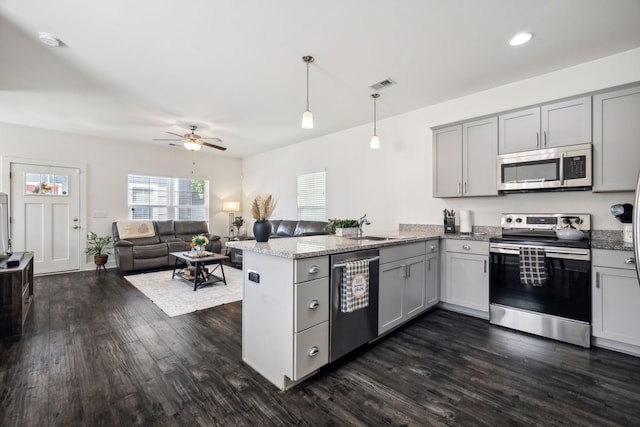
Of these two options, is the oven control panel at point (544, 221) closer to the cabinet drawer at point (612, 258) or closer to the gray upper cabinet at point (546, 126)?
the cabinet drawer at point (612, 258)

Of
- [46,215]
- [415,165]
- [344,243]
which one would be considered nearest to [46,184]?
[46,215]

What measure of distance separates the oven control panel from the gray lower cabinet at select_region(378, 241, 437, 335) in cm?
93

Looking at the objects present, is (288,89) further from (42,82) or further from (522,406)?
(522,406)

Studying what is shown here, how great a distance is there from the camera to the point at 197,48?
105 inches

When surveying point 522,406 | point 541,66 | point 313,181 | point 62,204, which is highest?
point 541,66

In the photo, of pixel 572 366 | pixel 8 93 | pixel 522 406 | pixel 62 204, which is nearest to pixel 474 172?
pixel 572 366

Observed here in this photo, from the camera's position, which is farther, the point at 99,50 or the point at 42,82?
the point at 42,82

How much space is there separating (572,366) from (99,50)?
4.97m

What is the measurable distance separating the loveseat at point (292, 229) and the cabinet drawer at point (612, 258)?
12.2 ft

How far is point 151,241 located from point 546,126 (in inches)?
276

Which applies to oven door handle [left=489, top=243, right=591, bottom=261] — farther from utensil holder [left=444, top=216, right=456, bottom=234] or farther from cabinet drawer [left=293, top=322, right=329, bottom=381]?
cabinet drawer [left=293, top=322, right=329, bottom=381]

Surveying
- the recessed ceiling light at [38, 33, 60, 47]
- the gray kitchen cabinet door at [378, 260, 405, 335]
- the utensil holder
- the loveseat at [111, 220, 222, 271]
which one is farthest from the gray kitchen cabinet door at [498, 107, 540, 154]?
the loveseat at [111, 220, 222, 271]

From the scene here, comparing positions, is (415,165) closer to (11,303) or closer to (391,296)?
(391,296)

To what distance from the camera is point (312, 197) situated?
6059 mm
